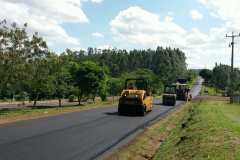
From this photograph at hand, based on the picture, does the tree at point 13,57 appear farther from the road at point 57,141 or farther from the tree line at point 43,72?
the road at point 57,141

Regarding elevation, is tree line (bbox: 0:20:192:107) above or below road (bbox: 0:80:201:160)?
above

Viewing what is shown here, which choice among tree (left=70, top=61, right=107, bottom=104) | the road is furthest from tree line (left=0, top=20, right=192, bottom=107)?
the road

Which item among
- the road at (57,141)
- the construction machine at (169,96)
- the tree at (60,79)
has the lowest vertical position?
the road at (57,141)

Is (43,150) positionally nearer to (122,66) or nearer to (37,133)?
(37,133)

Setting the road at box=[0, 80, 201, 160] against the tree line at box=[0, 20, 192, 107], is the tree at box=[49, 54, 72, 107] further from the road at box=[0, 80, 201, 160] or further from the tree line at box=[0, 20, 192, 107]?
the road at box=[0, 80, 201, 160]

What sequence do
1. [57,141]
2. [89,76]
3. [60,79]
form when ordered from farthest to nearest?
1. [89,76]
2. [60,79]
3. [57,141]

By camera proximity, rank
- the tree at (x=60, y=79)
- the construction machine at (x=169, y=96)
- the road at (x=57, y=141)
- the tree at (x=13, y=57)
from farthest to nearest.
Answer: the construction machine at (x=169, y=96) → the tree at (x=60, y=79) → the tree at (x=13, y=57) → the road at (x=57, y=141)

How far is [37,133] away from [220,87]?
116 meters

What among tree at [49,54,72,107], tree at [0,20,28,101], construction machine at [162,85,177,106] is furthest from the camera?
construction machine at [162,85,177,106]

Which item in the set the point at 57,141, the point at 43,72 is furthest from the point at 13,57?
the point at 57,141

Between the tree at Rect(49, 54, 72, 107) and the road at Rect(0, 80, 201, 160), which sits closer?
the road at Rect(0, 80, 201, 160)

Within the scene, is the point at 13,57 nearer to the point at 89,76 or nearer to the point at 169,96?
the point at 89,76

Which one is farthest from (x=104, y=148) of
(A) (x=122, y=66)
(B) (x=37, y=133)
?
(A) (x=122, y=66)

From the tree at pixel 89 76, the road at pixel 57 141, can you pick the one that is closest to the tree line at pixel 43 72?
the tree at pixel 89 76
